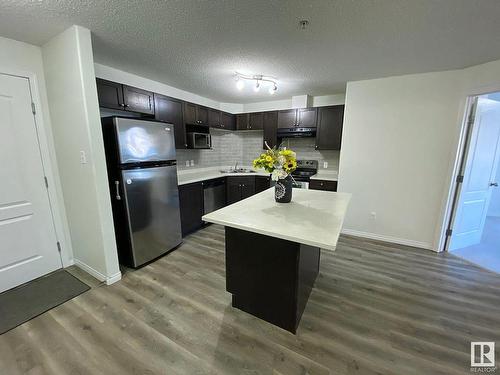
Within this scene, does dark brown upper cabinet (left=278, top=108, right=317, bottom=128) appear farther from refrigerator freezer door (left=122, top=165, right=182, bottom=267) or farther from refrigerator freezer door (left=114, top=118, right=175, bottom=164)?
refrigerator freezer door (left=122, top=165, right=182, bottom=267)

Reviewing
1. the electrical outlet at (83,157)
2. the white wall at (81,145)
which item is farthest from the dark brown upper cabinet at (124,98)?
the electrical outlet at (83,157)

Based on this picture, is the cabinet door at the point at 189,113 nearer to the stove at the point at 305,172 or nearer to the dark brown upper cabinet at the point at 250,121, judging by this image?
the dark brown upper cabinet at the point at 250,121

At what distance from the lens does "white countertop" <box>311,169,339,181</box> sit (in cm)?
377

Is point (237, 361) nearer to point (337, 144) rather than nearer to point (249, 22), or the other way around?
point (249, 22)

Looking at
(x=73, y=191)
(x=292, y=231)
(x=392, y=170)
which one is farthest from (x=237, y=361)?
(x=392, y=170)

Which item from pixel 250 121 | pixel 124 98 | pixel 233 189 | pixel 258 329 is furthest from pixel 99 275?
pixel 250 121

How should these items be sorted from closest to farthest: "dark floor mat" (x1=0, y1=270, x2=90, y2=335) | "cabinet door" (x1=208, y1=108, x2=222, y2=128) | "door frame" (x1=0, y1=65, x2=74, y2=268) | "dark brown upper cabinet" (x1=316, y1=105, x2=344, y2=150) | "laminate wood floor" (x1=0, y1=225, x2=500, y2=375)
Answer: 1. "laminate wood floor" (x1=0, y1=225, x2=500, y2=375)
2. "dark floor mat" (x1=0, y1=270, x2=90, y2=335)
3. "door frame" (x1=0, y1=65, x2=74, y2=268)
4. "dark brown upper cabinet" (x1=316, y1=105, x2=344, y2=150)
5. "cabinet door" (x1=208, y1=108, x2=222, y2=128)

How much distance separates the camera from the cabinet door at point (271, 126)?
14.1ft

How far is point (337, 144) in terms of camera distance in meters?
3.72

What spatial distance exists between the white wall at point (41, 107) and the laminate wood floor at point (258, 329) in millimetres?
927

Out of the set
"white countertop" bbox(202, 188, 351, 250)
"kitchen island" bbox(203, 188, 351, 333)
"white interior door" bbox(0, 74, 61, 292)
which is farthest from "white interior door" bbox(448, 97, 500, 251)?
"white interior door" bbox(0, 74, 61, 292)

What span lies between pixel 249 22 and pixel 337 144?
8.77 ft

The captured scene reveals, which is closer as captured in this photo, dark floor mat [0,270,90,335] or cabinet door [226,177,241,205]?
dark floor mat [0,270,90,335]

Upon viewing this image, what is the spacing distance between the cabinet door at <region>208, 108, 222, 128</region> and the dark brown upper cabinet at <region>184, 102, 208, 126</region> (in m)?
0.11
